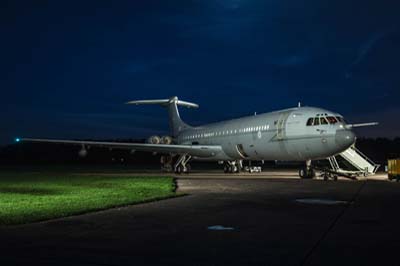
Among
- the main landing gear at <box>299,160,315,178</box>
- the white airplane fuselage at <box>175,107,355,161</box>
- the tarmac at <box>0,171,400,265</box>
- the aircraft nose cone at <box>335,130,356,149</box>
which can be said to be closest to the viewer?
the tarmac at <box>0,171,400,265</box>

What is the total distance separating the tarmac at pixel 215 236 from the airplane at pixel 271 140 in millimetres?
12395

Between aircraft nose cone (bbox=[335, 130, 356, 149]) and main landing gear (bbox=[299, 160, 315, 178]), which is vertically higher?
aircraft nose cone (bbox=[335, 130, 356, 149])

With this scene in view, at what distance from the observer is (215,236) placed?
28.6ft

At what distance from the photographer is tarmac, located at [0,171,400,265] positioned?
6883 mm

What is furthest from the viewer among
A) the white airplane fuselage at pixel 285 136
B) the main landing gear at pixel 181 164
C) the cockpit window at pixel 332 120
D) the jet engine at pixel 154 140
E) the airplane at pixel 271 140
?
the jet engine at pixel 154 140

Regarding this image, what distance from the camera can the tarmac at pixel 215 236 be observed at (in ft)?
22.6

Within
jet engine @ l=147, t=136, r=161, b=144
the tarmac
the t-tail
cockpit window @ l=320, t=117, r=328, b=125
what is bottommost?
the tarmac

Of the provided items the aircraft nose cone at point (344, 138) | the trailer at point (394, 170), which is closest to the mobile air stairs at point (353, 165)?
the trailer at point (394, 170)

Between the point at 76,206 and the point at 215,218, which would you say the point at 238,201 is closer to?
the point at 215,218

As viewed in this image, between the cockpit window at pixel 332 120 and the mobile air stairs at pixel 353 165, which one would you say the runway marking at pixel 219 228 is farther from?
the mobile air stairs at pixel 353 165

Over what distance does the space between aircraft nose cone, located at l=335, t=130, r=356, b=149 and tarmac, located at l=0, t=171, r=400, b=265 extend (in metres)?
11.5

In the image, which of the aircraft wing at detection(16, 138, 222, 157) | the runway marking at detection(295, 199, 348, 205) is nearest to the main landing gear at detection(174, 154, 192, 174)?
the aircraft wing at detection(16, 138, 222, 157)

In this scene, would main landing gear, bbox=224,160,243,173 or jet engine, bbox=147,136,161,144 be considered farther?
jet engine, bbox=147,136,161,144

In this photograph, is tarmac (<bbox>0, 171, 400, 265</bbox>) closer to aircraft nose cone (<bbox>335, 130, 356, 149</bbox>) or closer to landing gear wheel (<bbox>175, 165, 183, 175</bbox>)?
aircraft nose cone (<bbox>335, 130, 356, 149</bbox>)
